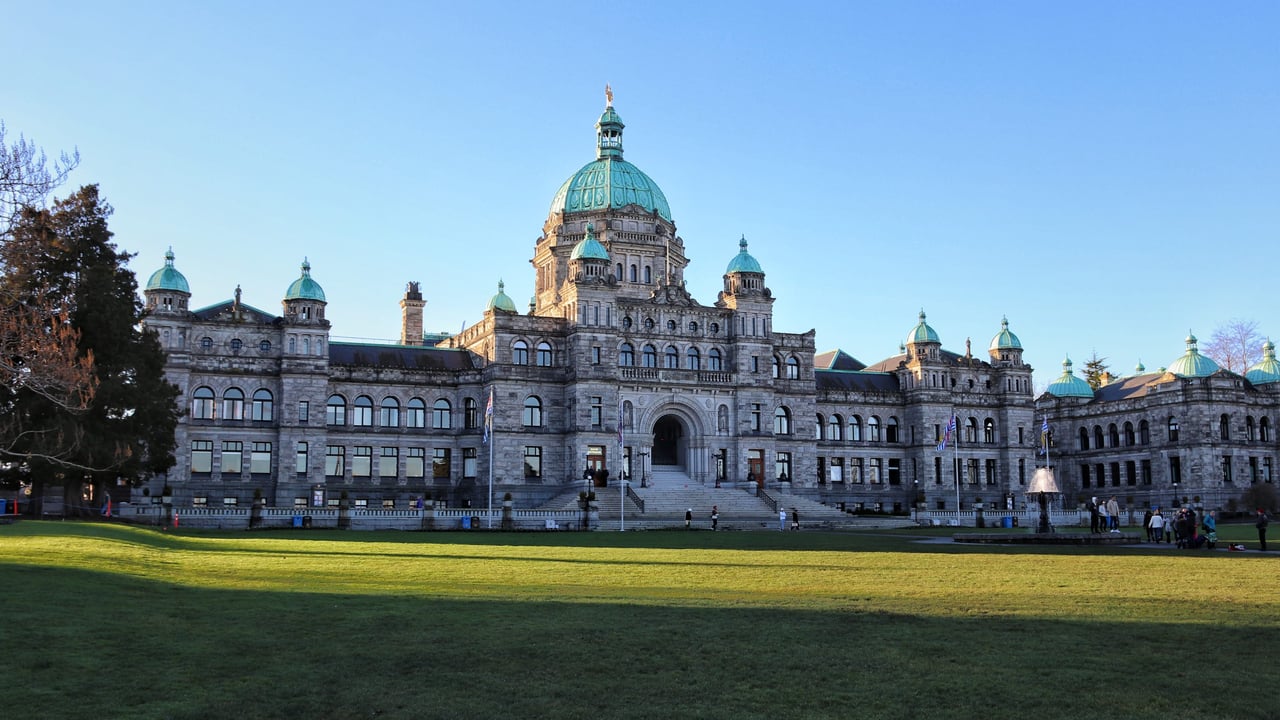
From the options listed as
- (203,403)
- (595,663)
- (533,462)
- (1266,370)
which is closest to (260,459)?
(203,403)

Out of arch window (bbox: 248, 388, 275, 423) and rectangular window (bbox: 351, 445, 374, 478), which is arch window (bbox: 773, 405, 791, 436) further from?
arch window (bbox: 248, 388, 275, 423)

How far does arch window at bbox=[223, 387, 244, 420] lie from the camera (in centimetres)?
7619

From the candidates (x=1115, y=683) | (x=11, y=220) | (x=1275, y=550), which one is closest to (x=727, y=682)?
(x=1115, y=683)

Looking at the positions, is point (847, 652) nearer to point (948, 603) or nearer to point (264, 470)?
point (948, 603)

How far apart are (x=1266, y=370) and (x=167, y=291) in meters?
87.5

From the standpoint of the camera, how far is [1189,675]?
14.3 meters

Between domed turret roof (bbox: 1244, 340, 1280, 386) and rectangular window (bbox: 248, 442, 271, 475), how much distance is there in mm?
79881

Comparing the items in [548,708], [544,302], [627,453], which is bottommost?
[548,708]

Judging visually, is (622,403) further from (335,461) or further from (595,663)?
(595,663)

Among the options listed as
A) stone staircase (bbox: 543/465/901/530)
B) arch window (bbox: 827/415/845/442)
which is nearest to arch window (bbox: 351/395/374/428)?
stone staircase (bbox: 543/465/901/530)

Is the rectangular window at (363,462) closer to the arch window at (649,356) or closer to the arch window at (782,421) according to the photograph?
the arch window at (649,356)

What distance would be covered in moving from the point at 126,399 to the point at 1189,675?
159 ft

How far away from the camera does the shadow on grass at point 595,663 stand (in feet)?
41.9

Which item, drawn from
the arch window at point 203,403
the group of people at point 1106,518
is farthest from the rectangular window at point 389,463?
the group of people at point 1106,518
